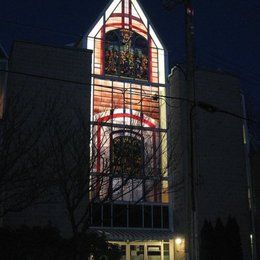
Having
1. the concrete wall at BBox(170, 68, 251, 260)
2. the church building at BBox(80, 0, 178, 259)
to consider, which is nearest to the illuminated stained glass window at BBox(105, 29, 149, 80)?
the church building at BBox(80, 0, 178, 259)

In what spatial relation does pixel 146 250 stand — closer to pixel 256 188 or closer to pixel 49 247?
pixel 256 188

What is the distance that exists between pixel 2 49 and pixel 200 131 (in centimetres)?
1201

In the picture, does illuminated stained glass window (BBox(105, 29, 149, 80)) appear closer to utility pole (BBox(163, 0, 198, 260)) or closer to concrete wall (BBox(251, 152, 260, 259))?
utility pole (BBox(163, 0, 198, 260))

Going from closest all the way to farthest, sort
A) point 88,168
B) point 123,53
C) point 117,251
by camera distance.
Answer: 1. point 117,251
2. point 88,168
3. point 123,53

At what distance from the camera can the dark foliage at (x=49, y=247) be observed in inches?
669

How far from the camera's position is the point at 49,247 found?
17047 mm

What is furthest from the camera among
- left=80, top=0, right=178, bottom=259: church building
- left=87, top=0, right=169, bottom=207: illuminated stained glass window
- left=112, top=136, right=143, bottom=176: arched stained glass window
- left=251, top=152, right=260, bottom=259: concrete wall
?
left=251, top=152, right=260, bottom=259: concrete wall

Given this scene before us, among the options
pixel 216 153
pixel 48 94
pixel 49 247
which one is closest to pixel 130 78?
pixel 48 94

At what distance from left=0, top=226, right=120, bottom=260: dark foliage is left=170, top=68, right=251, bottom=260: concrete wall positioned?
34.8 feet

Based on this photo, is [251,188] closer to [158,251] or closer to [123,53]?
[158,251]

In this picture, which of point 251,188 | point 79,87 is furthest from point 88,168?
point 251,188

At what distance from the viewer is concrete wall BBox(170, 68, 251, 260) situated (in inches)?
1093

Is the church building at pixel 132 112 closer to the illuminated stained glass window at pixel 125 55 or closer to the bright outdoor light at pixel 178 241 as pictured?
the illuminated stained glass window at pixel 125 55

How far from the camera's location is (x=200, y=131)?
94.8 ft
